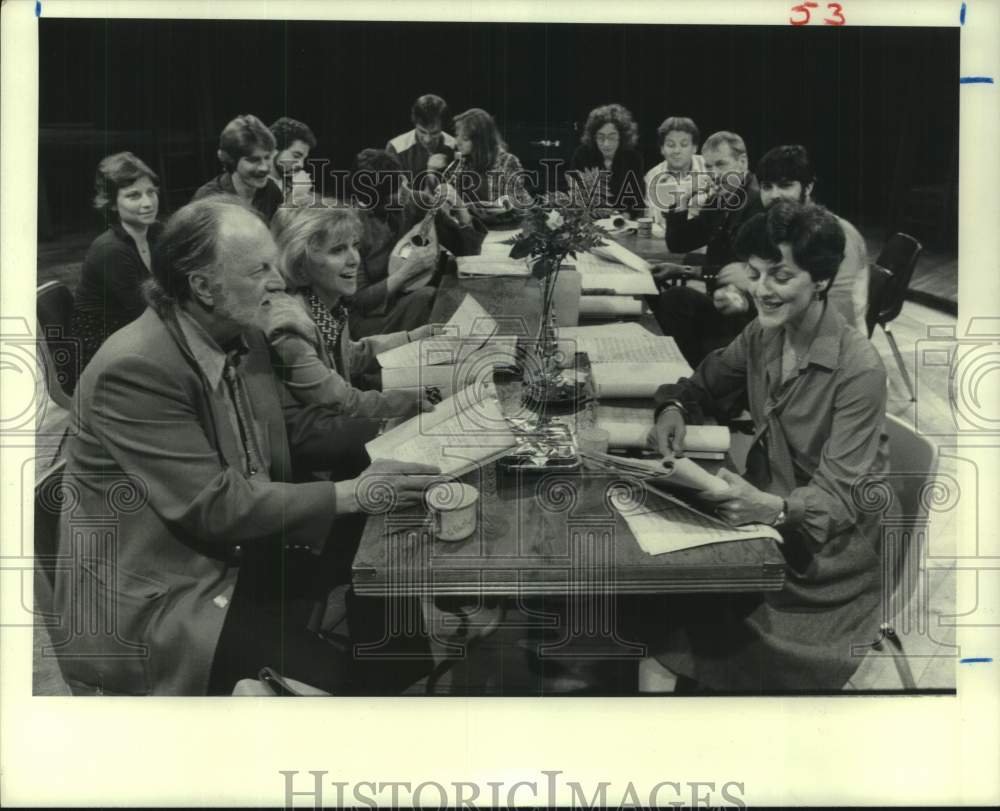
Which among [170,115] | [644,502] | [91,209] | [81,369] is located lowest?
[644,502]

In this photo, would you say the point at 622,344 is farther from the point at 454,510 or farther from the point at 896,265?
the point at 896,265

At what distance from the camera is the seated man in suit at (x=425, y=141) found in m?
4.22

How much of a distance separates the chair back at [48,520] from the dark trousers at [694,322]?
1.95m

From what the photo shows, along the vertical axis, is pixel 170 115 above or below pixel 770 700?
above

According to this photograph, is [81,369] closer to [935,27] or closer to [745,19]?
[745,19]

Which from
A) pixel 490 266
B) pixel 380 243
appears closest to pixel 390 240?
pixel 380 243

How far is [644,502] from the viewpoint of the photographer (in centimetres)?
414

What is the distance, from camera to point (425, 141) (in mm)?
4234

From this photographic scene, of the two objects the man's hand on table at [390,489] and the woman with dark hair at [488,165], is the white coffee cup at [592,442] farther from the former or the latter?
the woman with dark hair at [488,165]

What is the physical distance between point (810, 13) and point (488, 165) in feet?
3.68

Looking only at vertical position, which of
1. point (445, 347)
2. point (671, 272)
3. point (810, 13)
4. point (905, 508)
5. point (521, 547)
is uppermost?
point (810, 13)

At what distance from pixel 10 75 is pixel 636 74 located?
1.94 metres

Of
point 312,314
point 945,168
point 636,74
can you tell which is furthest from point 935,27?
point 312,314

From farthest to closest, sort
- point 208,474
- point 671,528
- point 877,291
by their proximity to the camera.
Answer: point 877,291, point 208,474, point 671,528
